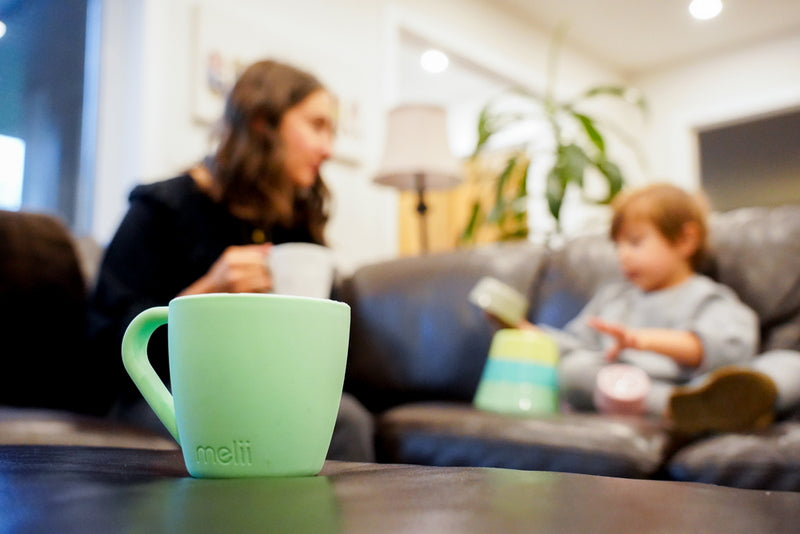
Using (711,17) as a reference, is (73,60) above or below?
below

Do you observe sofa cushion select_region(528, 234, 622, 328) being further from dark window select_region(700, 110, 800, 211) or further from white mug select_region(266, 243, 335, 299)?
dark window select_region(700, 110, 800, 211)

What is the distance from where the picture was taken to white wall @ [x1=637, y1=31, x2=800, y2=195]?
4.48m

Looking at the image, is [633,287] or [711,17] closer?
[633,287]

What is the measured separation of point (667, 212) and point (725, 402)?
540 mm

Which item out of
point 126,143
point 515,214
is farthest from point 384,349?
point 126,143

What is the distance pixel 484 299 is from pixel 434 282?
0.90 ft

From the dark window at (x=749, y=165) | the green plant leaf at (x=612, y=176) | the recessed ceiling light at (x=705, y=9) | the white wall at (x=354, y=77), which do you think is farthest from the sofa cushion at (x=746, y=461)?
the dark window at (x=749, y=165)

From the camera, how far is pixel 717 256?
144cm

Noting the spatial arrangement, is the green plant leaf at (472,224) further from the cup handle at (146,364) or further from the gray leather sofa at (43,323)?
the cup handle at (146,364)

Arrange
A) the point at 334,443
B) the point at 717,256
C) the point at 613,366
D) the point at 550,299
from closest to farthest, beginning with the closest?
the point at 334,443, the point at 613,366, the point at 717,256, the point at 550,299

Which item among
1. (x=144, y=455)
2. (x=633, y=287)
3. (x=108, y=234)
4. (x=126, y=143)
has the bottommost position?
(x=144, y=455)

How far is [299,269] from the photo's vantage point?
0.95 meters

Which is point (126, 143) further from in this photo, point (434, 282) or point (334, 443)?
point (334, 443)

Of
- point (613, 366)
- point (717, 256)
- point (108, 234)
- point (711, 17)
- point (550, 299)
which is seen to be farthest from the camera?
point (711, 17)
